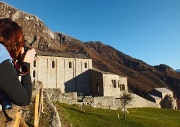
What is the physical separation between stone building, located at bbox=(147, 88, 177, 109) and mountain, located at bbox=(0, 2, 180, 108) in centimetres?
2850

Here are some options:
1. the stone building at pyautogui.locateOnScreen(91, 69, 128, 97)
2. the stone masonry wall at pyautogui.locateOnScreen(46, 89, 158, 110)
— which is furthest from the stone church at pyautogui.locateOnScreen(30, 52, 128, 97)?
the stone masonry wall at pyautogui.locateOnScreen(46, 89, 158, 110)

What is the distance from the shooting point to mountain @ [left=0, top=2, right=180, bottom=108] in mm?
121875

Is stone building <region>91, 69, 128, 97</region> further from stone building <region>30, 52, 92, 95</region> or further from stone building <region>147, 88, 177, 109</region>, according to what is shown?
stone building <region>147, 88, 177, 109</region>

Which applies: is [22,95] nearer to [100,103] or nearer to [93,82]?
[100,103]

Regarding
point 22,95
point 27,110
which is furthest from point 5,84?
point 27,110

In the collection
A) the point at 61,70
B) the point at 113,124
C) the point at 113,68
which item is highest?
the point at 113,68

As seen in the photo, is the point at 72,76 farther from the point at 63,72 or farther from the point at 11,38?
the point at 11,38

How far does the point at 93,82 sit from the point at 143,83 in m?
75.5

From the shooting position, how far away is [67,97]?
4366 cm

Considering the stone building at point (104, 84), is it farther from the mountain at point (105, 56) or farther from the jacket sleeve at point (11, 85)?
the mountain at point (105, 56)

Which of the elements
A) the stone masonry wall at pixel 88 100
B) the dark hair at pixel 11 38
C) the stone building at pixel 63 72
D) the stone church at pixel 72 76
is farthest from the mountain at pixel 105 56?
the dark hair at pixel 11 38

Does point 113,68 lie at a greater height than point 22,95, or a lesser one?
greater

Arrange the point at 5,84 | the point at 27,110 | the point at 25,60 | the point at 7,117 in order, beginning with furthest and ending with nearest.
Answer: the point at 27,110 → the point at 25,60 → the point at 7,117 → the point at 5,84

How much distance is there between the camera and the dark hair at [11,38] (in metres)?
3.42
